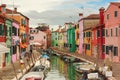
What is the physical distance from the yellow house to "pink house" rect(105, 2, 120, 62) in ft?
52.6

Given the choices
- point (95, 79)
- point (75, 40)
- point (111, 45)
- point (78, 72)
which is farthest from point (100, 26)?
point (75, 40)

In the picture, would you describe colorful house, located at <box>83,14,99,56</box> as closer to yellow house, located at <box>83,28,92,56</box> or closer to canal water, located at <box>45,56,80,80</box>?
yellow house, located at <box>83,28,92,56</box>

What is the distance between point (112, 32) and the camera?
52.2m

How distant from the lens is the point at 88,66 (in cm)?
4656

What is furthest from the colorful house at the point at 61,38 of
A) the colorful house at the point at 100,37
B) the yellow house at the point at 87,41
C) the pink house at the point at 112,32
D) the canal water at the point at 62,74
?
the canal water at the point at 62,74

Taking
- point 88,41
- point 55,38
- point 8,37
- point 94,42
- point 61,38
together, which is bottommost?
point 94,42

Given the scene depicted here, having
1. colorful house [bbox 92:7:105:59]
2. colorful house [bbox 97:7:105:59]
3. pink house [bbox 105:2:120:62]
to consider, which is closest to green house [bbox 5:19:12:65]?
colorful house [bbox 92:7:105:59]

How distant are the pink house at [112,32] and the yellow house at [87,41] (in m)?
16.0

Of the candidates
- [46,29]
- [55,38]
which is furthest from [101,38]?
[46,29]

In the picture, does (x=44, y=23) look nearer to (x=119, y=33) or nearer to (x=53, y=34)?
(x=53, y=34)

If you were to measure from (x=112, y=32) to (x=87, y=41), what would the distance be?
24026 mm

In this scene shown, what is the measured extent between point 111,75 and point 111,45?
60.0ft

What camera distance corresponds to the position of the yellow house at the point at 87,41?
72062 mm

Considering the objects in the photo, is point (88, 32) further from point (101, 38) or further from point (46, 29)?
point (46, 29)
